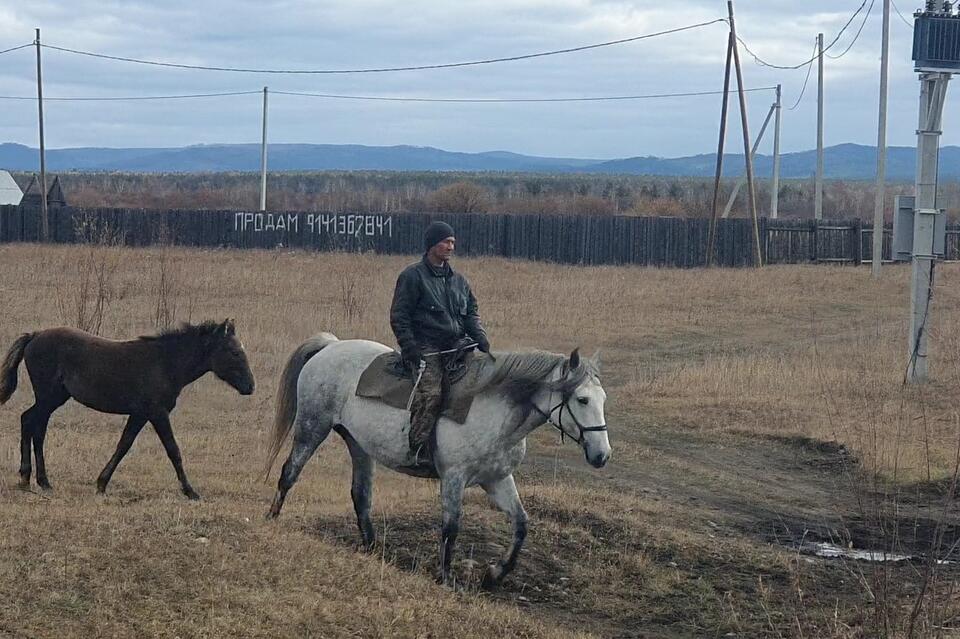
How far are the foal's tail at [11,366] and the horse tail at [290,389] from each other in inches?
95.8

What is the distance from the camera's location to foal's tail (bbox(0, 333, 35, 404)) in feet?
34.5

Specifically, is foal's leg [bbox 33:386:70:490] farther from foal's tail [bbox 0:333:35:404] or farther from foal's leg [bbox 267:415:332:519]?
foal's leg [bbox 267:415:332:519]

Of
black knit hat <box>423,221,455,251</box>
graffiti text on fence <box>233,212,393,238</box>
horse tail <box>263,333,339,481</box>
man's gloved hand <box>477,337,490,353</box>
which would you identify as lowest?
horse tail <box>263,333,339,481</box>

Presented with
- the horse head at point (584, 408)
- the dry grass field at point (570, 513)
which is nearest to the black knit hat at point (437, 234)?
the horse head at point (584, 408)

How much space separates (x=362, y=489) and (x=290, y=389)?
1.04m

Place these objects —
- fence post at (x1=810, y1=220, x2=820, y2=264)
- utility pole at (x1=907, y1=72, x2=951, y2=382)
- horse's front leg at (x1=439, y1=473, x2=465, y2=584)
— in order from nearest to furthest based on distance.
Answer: horse's front leg at (x1=439, y1=473, x2=465, y2=584), utility pole at (x1=907, y1=72, x2=951, y2=382), fence post at (x1=810, y1=220, x2=820, y2=264)

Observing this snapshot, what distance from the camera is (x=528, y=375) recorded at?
8.09 metres

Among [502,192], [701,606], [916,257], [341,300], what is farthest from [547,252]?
[502,192]

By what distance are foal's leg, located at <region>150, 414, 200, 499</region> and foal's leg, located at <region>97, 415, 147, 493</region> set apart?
0.15m

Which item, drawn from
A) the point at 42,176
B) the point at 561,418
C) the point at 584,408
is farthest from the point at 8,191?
the point at 584,408

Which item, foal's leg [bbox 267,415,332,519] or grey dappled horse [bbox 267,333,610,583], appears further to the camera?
foal's leg [bbox 267,415,332,519]

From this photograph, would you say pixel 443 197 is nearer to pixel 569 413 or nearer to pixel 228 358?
pixel 228 358

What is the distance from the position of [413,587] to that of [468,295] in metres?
2.01

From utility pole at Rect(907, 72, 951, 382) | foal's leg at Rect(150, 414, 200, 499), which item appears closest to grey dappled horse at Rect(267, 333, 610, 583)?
foal's leg at Rect(150, 414, 200, 499)
